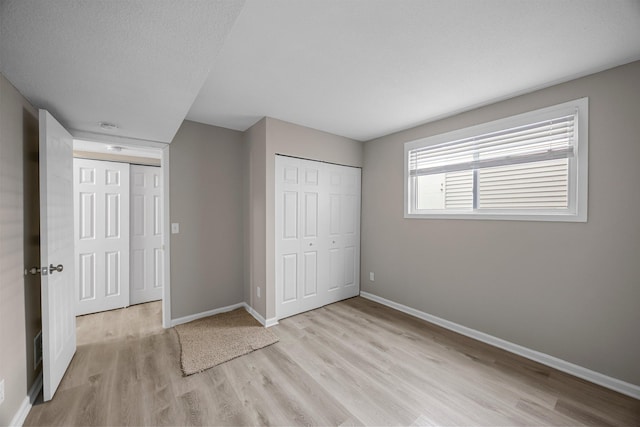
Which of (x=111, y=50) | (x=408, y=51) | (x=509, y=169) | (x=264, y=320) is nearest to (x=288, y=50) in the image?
(x=408, y=51)

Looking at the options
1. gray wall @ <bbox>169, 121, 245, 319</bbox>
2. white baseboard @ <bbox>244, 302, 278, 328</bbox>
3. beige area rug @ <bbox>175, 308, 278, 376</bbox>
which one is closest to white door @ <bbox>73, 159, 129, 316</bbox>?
gray wall @ <bbox>169, 121, 245, 319</bbox>

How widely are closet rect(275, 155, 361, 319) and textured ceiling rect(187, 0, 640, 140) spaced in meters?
0.92

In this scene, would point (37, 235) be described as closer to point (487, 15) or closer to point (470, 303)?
point (487, 15)

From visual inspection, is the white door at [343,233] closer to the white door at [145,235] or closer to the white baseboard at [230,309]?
the white baseboard at [230,309]

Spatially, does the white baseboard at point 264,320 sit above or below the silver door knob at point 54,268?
below

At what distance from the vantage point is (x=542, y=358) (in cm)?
218

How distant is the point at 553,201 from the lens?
2.17 m

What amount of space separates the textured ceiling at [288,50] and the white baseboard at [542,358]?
2.38 meters

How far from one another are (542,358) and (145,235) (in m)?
4.83

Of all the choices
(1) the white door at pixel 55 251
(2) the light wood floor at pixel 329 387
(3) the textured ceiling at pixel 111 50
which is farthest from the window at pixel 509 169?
(1) the white door at pixel 55 251

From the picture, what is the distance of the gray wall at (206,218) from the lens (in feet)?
9.46

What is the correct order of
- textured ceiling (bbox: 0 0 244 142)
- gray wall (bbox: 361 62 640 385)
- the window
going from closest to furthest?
1. textured ceiling (bbox: 0 0 244 142)
2. gray wall (bbox: 361 62 640 385)
3. the window

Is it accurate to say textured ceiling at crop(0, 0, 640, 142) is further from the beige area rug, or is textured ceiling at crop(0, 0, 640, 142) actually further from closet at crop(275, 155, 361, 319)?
the beige area rug

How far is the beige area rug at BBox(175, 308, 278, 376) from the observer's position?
2.18 meters
